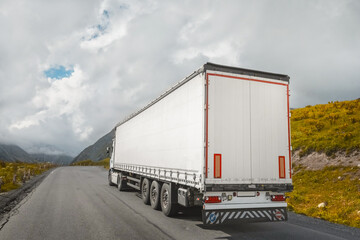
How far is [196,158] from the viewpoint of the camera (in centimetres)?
697

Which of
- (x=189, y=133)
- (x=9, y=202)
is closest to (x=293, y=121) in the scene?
(x=189, y=133)

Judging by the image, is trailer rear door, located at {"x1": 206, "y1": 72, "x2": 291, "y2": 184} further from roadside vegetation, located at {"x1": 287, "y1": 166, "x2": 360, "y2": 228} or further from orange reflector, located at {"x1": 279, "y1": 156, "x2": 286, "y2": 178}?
roadside vegetation, located at {"x1": 287, "y1": 166, "x2": 360, "y2": 228}

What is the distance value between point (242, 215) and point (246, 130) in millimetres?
2090

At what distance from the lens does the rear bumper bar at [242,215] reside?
652 centimetres

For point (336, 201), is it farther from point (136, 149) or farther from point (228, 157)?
point (136, 149)

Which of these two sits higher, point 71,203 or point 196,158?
point 196,158

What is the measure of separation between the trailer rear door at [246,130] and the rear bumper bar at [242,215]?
70cm

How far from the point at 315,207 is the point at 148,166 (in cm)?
655

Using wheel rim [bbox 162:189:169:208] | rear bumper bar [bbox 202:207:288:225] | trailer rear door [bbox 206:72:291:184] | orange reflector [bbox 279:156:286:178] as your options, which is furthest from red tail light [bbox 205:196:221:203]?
wheel rim [bbox 162:189:169:208]

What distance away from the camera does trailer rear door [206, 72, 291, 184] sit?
6.78m

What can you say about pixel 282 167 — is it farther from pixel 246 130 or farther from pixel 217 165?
pixel 217 165

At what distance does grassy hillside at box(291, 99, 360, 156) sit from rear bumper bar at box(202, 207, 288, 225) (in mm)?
10724

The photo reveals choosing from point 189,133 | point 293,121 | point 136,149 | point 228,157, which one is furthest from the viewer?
point 293,121

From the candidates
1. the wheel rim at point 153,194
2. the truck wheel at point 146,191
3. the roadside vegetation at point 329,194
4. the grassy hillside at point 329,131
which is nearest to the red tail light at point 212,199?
the wheel rim at point 153,194
